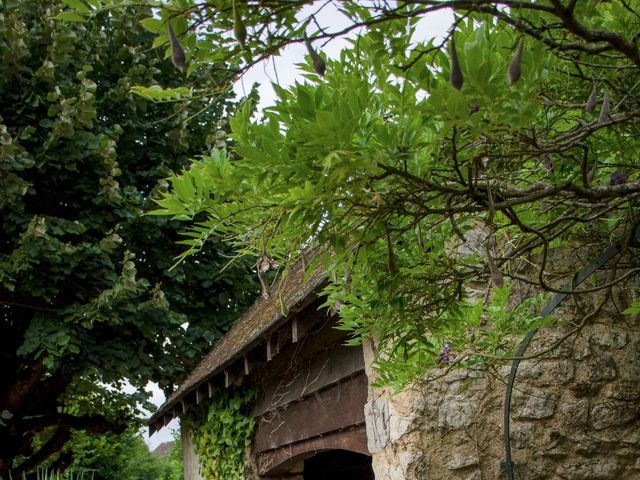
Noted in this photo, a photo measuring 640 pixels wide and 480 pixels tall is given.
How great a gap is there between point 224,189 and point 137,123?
6.74m

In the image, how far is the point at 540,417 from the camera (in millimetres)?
3209

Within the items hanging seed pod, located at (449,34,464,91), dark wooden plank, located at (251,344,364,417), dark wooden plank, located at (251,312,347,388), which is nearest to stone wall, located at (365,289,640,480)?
dark wooden plank, located at (251,344,364,417)

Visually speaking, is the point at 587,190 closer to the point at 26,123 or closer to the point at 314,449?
the point at 314,449

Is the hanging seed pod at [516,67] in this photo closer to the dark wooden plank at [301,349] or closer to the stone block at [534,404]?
the stone block at [534,404]

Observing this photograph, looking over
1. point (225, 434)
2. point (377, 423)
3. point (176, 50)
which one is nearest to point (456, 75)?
point (176, 50)

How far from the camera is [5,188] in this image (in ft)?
20.0

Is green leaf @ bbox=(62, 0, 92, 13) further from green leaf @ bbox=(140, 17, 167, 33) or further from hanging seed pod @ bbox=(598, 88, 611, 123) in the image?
hanging seed pod @ bbox=(598, 88, 611, 123)

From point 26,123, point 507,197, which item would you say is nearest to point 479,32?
point 507,197

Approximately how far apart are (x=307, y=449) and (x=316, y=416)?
1.18 ft

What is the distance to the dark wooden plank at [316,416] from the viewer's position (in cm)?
395

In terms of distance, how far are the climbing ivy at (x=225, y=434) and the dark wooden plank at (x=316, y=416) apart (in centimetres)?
21

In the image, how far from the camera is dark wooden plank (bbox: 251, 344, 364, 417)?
13.3ft

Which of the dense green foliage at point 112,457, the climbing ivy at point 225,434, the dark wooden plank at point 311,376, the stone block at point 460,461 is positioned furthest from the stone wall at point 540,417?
the dense green foliage at point 112,457

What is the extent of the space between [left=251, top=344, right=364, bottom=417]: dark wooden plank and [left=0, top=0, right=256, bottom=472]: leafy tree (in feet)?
4.40
